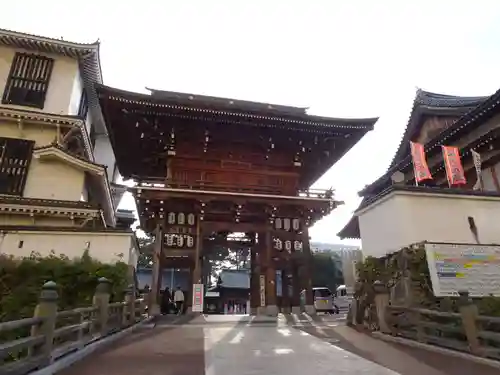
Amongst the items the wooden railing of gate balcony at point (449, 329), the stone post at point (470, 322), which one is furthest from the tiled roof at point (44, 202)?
the stone post at point (470, 322)

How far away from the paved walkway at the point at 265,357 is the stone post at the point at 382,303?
26.5 inches

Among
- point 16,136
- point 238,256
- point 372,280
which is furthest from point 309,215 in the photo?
point 238,256

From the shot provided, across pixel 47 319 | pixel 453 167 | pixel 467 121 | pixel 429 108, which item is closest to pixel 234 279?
pixel 429 108

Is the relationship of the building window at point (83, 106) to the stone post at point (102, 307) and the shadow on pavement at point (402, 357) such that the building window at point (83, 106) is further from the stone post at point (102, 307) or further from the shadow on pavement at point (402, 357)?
the shadow on pavement at point (402, 357)

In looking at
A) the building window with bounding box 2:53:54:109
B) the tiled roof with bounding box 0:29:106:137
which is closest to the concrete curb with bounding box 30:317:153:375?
the building window with bounding box 2:53:54:109

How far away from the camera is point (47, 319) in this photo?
5895mm

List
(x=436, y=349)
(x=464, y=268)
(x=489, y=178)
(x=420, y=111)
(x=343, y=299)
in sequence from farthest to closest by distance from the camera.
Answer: (x=343, y=299)
(x=420, y=111)
(x=489, y=178)
(x=464, y=268)
(x=436, y=349)

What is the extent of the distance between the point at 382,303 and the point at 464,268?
2.38 m

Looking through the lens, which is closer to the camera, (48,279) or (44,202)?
(48,279)

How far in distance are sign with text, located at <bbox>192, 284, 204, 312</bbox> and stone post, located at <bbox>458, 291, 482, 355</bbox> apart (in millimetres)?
10336

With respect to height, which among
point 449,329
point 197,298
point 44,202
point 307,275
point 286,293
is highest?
point 44,202

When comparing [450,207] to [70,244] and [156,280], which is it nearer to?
[156,280]

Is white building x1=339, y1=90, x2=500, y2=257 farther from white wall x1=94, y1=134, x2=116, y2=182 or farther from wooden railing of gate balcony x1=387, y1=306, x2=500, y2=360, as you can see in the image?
white wall x1=94, y1=134, x2=116, y2=182

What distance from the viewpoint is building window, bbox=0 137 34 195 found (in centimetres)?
1625
